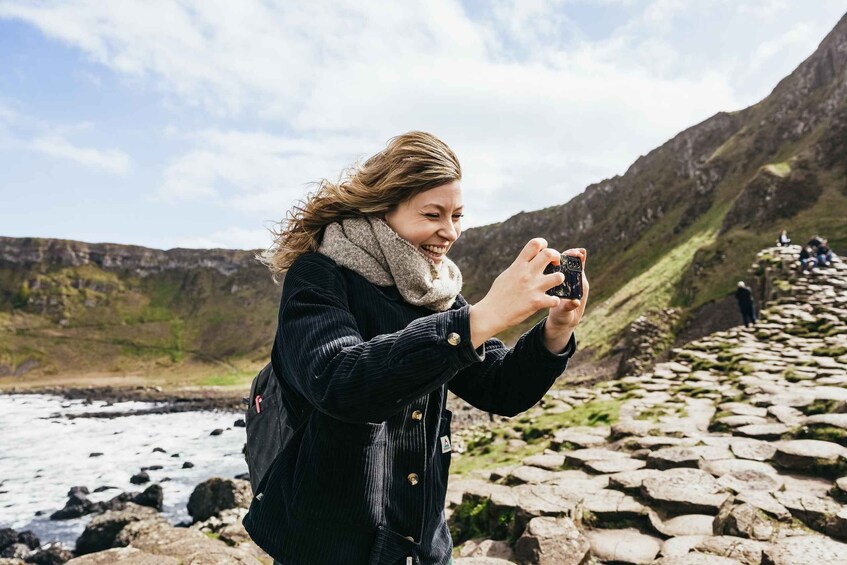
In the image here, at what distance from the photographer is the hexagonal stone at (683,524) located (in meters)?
4.60

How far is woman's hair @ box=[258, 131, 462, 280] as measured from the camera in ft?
7.13

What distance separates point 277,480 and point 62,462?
3964cm

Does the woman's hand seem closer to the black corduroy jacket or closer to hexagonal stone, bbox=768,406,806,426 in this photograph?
the black corduroy jacket

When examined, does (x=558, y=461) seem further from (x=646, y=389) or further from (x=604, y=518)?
(x=646, y=389)

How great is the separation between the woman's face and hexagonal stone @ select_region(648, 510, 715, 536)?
12.6 ft

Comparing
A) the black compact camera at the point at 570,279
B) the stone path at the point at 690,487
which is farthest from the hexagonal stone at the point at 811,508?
the black compact camera at the point at 570,279

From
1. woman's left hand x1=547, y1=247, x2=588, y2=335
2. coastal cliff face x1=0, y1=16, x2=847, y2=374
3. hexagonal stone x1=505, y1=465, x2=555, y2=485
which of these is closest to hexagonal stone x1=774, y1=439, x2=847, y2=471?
hexagonal stone x1=505, y1=465, x2=555, y2=485

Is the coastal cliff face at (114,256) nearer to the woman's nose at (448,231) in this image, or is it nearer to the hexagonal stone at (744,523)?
the hexagonal stone at (744,523)

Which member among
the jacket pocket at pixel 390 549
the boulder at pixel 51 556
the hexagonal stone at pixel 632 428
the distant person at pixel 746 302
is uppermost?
the distant person at pixel 746 302

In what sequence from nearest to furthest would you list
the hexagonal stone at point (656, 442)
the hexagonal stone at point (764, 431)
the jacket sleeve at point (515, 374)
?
1. the jacket sleeve at point (515, 374)
2. the hexagonal stone at point (764, 431)
3. the hexagonal stone at point (656, 442)

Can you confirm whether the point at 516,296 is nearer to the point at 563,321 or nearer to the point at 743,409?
the point at 563,321

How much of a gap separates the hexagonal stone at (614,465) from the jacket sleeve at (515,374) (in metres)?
4.57

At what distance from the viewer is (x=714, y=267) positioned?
34625 millimetres

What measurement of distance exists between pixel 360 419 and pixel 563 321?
91 centimetres
